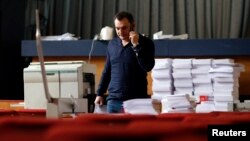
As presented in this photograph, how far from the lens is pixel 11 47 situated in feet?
15.7

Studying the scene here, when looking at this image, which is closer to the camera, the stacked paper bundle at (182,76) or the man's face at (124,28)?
the man's face at (124,28)

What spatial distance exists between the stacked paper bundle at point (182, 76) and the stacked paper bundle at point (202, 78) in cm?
4

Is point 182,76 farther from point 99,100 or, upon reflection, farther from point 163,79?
point 99,100

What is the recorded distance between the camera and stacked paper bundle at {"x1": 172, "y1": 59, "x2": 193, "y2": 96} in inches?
155

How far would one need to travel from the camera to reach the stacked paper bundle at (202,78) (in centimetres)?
388

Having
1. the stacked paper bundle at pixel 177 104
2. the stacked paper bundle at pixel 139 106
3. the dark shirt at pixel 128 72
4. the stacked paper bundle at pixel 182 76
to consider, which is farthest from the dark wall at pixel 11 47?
the stacked paper bundle at pixel 139 106

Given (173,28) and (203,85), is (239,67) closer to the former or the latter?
(203,85)

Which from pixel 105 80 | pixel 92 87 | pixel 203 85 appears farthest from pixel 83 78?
pixel 203 85

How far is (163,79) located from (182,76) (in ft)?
0.59

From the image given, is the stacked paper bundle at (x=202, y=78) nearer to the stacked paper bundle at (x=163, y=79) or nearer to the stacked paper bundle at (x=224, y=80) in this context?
the stacked paper bundle at (x=224, y=80)

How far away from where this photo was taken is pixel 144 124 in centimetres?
89

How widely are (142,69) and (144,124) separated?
203 centimetres

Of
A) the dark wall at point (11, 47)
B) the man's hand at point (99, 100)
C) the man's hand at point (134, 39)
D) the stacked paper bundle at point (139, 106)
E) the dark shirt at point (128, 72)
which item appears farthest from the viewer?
the dark wall at point (11, 47)

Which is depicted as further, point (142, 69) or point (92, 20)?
point (92, 20)
